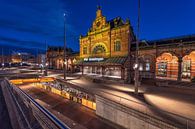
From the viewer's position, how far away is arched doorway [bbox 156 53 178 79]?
23987 mm

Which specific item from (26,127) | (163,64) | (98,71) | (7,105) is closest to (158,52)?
(163,64)

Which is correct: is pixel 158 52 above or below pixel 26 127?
above

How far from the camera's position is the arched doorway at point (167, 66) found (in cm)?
2399

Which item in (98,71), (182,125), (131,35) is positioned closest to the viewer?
(182,125)

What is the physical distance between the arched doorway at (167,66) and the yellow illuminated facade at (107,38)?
6.97 metres

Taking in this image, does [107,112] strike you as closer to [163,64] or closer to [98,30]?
[163,64]

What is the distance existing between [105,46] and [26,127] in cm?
2398

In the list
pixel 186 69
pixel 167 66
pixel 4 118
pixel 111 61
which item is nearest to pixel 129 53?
pixel 111 61

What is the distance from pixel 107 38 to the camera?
101ft

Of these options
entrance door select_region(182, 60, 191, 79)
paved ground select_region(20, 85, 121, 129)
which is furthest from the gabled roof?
paved ground select_region(20, 85, 121, 129)

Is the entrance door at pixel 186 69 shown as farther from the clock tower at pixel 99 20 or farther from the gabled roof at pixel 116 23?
the clock tower at pixel 99 20

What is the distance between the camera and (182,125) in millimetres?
7324

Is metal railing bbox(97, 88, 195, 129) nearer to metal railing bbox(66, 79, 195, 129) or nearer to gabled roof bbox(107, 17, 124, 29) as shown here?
metal railing bbox(66, 79, 195, 129)

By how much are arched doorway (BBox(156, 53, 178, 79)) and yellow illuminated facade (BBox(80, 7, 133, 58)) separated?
6.97 metres
